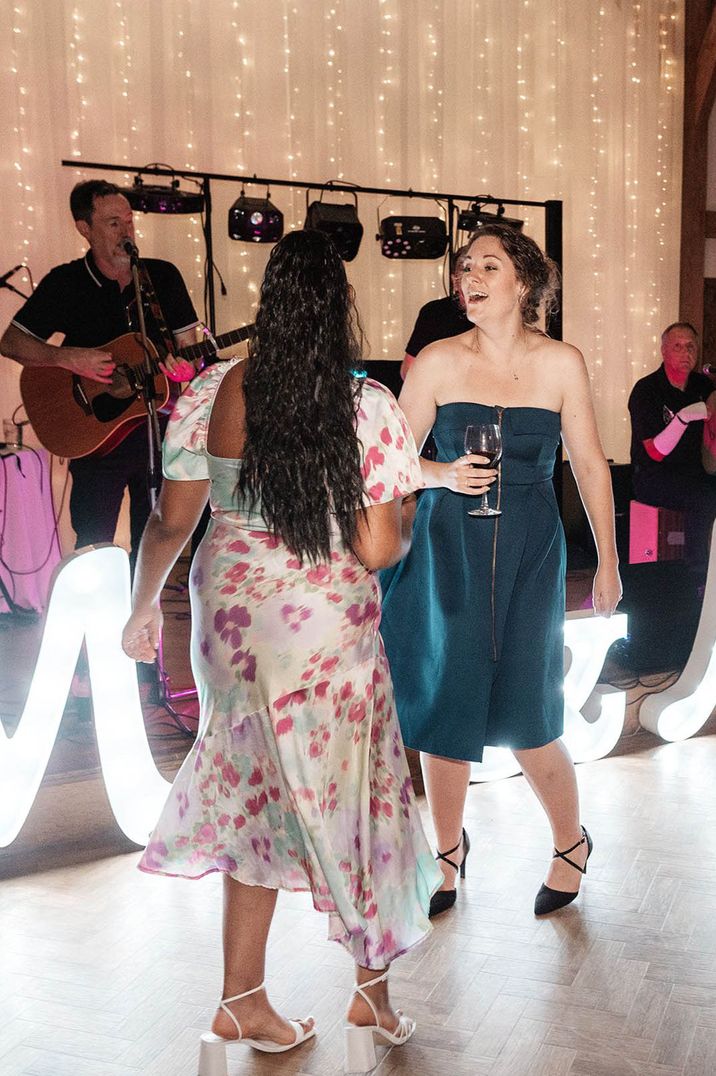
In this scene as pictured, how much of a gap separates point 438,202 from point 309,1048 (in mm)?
6983

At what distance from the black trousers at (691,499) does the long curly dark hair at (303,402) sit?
153 inches

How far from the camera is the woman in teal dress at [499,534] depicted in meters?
2.76

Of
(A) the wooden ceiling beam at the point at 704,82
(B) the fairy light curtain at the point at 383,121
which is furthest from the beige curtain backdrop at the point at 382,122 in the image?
(A) the wooden ceiling beam at the point at 704,82

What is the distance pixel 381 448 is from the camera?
6.83ft

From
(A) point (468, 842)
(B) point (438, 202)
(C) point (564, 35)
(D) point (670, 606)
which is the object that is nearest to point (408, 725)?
(A) point (468, 842)

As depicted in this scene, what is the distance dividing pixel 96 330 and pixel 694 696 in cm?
263

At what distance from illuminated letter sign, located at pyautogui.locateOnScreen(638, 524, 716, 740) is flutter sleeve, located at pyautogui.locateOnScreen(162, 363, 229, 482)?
262 centimetres

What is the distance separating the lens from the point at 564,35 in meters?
8.86

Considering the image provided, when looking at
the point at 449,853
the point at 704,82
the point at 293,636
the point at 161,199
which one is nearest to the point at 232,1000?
the point at 293,636

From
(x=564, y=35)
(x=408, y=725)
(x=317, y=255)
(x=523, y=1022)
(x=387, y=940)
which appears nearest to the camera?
(x=317, y=255)

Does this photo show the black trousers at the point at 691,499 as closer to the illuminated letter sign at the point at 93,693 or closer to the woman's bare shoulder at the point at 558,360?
the woman's bare shoulder at the point at 558,360

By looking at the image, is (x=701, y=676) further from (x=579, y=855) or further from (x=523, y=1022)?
(x=523, y=1022)

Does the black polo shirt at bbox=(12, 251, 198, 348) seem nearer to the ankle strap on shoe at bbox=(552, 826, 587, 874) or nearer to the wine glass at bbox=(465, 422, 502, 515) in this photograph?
the wine glass at bbox=(465, 422, 502, 515)

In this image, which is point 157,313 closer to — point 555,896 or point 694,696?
point 555,896
